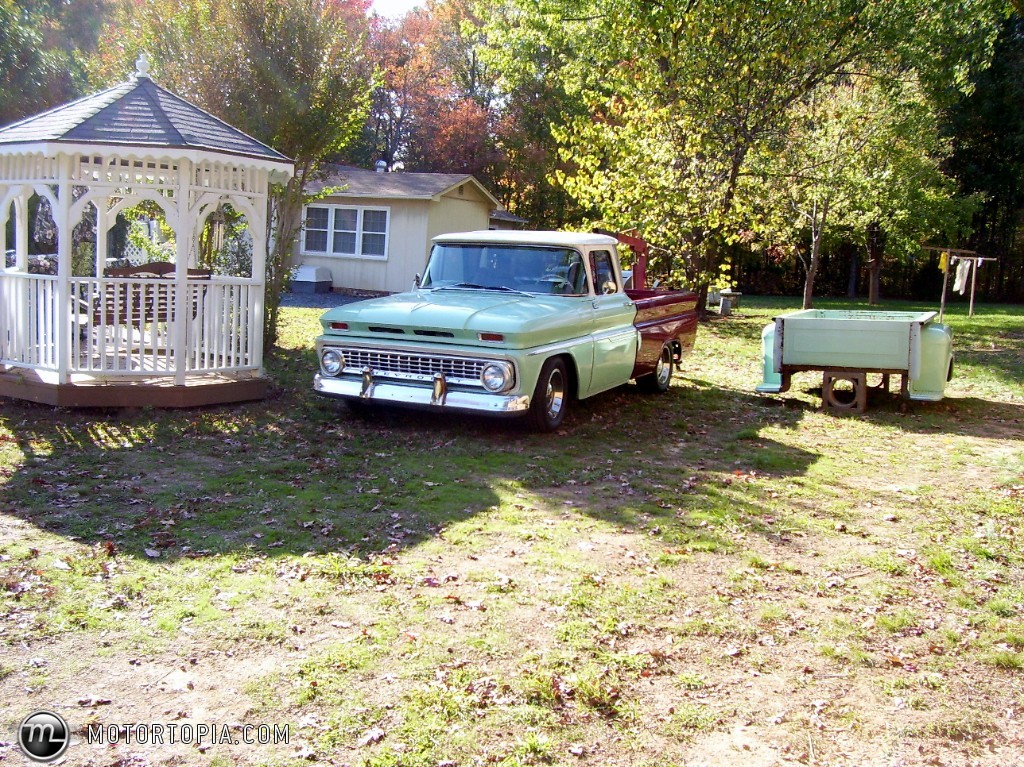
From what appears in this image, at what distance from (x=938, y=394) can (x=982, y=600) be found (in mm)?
6113

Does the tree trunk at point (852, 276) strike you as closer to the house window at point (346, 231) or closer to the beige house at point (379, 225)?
the beige house at point (379, 225)

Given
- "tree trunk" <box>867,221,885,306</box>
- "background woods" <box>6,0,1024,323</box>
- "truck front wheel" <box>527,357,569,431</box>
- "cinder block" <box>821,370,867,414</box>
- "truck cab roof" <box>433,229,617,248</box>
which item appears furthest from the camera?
"tree trunk" <box>867,221,885,306</box>

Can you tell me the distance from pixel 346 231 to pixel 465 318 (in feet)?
61.2

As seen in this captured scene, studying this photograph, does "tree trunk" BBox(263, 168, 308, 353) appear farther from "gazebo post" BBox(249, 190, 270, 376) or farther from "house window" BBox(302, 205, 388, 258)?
"house window" BBox(302, 205, 388, 258)

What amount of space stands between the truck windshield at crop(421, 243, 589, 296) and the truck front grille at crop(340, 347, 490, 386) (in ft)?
4.37

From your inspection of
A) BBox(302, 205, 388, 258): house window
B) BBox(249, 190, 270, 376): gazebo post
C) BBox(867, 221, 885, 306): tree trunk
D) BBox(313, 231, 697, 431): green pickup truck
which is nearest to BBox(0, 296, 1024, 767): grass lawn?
BBox(313, 231, 697, 431): green pickup truck

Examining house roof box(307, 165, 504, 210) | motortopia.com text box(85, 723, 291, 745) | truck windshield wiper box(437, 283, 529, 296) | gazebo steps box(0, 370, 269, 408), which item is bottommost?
motortopia.com text box(85, 723, 291, 745)

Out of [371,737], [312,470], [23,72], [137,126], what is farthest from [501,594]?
[23,72]

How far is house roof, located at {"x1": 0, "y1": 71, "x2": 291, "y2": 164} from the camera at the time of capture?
8.99m

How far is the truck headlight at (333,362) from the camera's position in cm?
896

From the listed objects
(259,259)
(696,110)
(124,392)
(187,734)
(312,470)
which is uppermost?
(696,110)

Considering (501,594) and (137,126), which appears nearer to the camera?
(501,594)

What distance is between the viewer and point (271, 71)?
13.7 metres

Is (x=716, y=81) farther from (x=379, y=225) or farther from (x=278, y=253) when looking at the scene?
(x=379, y=225)
